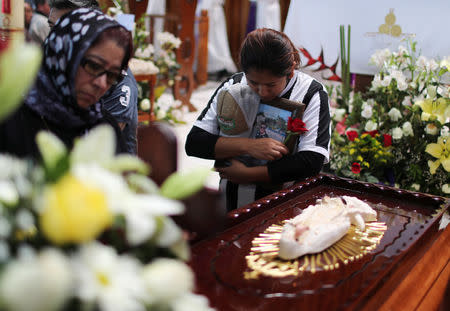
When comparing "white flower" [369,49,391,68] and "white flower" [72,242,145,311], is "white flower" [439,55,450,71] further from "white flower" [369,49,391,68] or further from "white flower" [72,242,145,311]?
"white flower" [72,242,145,311]

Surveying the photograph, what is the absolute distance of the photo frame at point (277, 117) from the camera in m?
1.61

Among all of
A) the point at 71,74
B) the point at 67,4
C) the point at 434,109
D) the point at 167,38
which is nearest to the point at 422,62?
the point at 434,109

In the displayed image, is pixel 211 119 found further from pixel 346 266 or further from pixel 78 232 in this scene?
pixel 78 232

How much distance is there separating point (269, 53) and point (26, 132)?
0.79 meters

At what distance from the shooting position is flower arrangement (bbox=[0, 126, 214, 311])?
14.2 inches

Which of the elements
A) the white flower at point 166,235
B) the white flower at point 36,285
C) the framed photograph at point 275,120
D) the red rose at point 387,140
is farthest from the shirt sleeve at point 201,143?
the white flower at point 36,285

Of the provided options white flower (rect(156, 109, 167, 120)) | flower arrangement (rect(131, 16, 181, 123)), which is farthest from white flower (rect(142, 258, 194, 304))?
white flower (rect(156, 109, 167, 120))

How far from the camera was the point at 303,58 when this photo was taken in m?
2.46

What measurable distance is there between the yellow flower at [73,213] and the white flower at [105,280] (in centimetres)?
2

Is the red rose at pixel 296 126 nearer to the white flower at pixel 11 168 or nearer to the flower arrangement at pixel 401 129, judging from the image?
the flower arrangement at pixel 401 129

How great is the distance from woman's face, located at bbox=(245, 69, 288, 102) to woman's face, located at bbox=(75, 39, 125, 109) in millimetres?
534

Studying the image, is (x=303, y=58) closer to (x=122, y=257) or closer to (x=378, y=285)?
(x=378, y=285)

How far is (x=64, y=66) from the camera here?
1.12 metres

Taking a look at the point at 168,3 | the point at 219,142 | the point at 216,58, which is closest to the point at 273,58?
the point at 219,142
